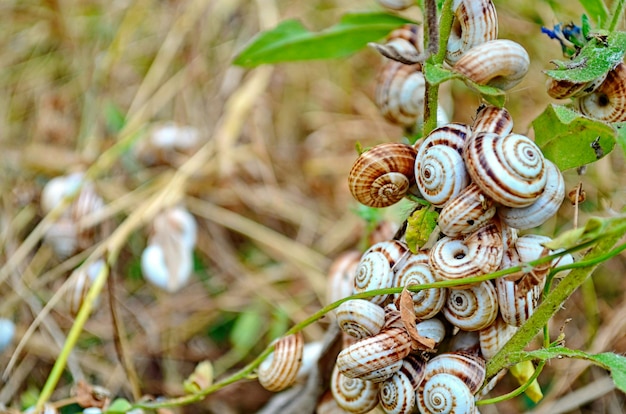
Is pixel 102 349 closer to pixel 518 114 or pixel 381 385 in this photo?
pixel 381 385

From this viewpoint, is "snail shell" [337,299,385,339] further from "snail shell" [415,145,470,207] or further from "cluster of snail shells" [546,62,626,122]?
"cluster of snail shells" [546,62,626,122]

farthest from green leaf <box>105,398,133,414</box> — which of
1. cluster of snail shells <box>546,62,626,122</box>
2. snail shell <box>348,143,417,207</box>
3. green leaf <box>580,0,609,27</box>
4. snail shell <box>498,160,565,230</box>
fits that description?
green leaf <box>580,0,609,27</box>

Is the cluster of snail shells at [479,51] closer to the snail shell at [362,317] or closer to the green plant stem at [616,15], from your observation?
the green plant stem at [616,15]

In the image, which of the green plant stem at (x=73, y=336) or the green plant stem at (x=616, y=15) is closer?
the green plant stem at (x=616, y=15)

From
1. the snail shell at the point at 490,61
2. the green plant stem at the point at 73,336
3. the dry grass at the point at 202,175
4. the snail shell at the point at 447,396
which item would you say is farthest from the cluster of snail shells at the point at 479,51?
the green plant stem at the point at 73,336

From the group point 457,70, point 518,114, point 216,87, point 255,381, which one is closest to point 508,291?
point 457,70

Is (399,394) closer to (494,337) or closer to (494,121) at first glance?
(494,337)

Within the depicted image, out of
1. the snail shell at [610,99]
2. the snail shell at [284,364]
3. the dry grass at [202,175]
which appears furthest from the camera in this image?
the dry grass at [202,175]
